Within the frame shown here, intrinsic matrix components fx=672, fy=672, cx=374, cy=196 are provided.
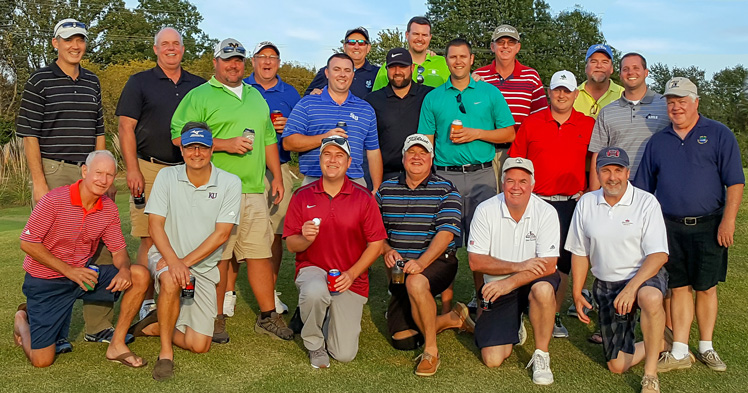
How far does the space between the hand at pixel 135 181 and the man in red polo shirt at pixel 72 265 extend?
2.12ft

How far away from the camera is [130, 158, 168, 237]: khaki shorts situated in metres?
6.20

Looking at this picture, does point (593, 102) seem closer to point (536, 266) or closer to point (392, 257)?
point (536, 266)

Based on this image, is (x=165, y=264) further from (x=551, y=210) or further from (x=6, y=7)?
(x=6, y=7)

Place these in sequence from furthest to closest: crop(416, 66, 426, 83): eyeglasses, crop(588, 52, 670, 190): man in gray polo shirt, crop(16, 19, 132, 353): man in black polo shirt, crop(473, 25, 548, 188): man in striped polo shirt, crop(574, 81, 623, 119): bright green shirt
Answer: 1. crop(416, 66, 426, 83): eyeglasses
2. crop(574, 81, 623, 119): bright green shirt
3. crop(473, 25, 548, 188): man in striped polo shirt
4. crop(588, 52, 670, 190): man in gray polo shirt
5. crop(16, 19, 132, 353): man in black polo shirt

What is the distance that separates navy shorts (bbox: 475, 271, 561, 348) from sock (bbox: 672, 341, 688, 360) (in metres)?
0.96

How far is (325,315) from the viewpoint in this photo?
537 centimetres

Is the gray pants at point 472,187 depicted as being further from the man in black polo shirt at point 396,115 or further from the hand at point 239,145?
the hand at point 239,145

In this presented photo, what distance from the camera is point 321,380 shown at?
16.0 feet

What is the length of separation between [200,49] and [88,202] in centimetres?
Answer: 5652

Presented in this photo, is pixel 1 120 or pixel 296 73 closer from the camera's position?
pixel 1 120

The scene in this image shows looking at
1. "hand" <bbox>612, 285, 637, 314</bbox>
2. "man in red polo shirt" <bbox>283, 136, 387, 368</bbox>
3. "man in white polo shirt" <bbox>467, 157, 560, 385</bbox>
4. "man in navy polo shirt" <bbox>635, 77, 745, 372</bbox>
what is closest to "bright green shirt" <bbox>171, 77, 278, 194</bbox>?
"man in red polo shirt" <bbox>283, 136, 387, 368</bbox>

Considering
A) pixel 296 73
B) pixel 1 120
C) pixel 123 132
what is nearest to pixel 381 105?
pixel 123 132

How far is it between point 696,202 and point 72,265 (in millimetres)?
4880

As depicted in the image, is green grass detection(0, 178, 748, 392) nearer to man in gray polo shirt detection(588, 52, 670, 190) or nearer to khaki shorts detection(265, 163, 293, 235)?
khaki shorts detection(265, 163, 293, 235)
